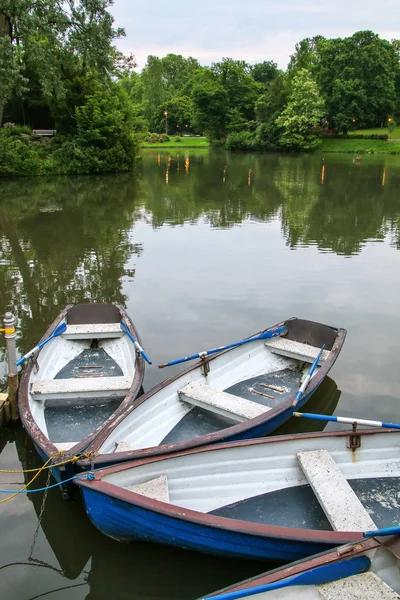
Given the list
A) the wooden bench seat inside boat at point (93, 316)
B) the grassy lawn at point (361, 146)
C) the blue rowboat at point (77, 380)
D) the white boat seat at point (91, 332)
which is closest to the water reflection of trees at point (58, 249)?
the wooden bench seat inside boat at point (93, 316)

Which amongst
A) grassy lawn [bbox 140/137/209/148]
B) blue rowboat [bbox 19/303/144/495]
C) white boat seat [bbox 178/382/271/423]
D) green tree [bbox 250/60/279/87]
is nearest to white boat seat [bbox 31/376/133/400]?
blue rowboat [bbox 19/303/144/495]

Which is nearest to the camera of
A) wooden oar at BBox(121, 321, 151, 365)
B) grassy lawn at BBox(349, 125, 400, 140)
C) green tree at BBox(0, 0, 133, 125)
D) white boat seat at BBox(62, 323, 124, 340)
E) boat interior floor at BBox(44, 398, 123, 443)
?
boat interior floor at BBox(44, 398, 123, 443)

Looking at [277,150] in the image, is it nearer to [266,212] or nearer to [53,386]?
[266,212]

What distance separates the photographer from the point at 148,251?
1675cm

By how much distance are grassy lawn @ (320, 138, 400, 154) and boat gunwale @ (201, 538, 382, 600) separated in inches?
2454

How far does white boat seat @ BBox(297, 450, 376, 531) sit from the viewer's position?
4.61 meters

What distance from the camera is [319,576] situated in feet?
12.5

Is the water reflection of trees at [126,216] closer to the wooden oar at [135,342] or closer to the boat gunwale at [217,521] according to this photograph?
the wooden oar at [135,342]

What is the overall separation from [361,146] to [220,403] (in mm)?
64366

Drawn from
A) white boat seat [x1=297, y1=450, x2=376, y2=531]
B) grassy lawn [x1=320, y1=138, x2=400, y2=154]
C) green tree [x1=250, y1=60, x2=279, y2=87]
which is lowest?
white boat seat [x1=297, y1=450, x2=376, y2=531]

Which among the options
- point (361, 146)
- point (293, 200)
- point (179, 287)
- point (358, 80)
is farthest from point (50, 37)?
point (358, 80)

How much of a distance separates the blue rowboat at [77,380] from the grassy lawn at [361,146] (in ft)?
193

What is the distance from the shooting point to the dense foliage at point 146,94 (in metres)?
26.9

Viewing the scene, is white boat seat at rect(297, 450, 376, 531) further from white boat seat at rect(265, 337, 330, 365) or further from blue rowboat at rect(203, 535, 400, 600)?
white boat seat at rect(265, 337, 330, 365)
